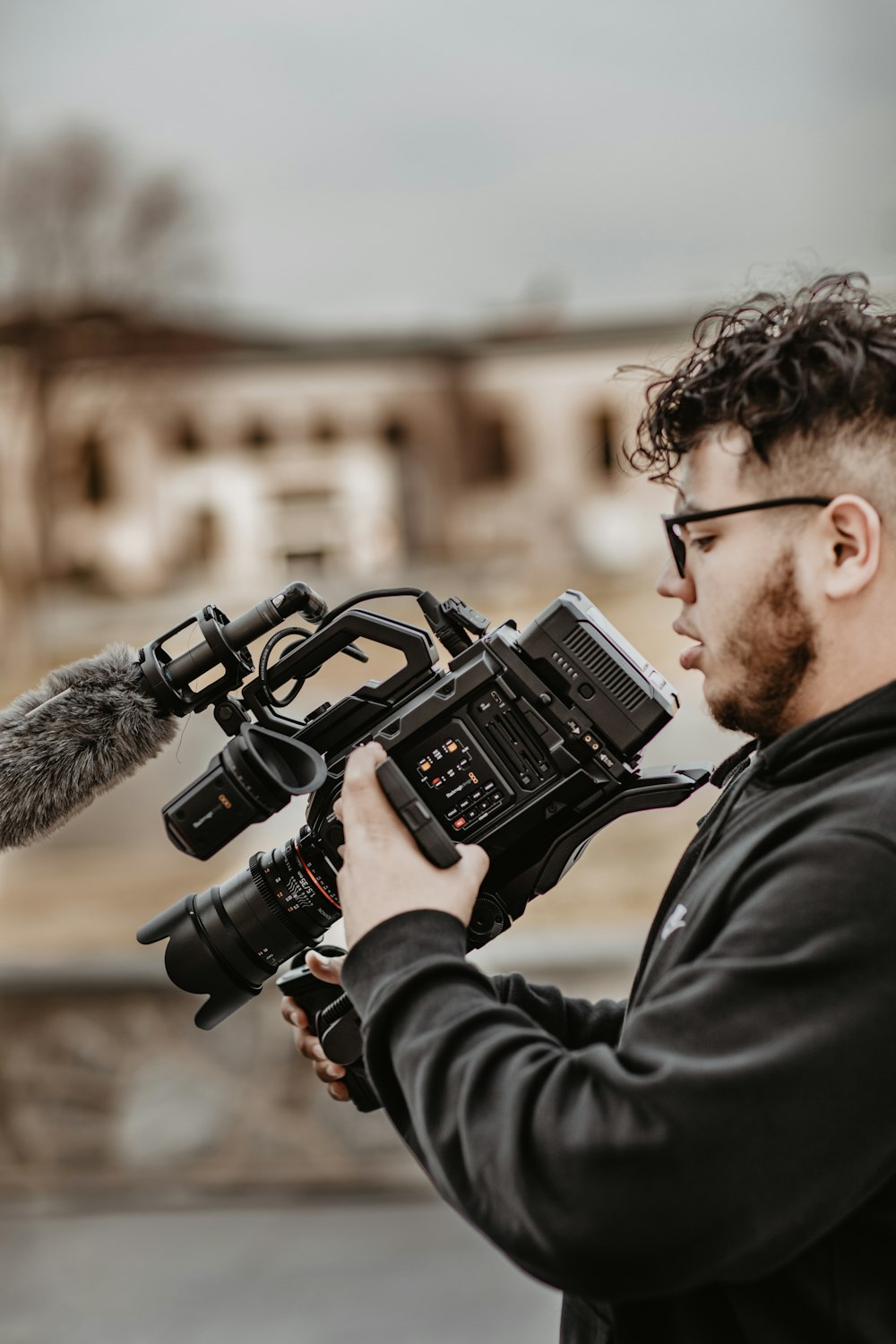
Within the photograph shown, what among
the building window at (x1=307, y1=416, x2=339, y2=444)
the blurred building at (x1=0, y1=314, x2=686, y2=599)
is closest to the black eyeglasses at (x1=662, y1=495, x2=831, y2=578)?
the blurred building at (x1=0, y1=314, x2=686, y2=599)

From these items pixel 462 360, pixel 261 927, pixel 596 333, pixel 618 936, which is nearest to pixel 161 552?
pixel 462 360

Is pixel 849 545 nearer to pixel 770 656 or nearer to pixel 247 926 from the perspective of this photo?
pixel 770 656

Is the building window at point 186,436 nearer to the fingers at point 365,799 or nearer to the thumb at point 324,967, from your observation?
the thumb at point 324,967

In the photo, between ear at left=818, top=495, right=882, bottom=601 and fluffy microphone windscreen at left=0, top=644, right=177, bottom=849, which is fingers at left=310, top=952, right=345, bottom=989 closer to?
fluffy microphone windscreen at left=0, top=644, right=177, bottom=849

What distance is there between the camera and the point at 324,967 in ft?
3.37

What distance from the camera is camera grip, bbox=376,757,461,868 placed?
2.73 ft

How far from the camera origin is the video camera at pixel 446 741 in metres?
0.94

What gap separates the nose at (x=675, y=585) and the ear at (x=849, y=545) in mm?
124

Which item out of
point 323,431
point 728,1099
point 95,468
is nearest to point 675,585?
point 728,1099

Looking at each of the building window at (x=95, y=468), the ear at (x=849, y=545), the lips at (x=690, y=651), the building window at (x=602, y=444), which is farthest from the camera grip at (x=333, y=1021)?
the building window at (x=95, y=468)

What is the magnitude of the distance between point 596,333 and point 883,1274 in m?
7.68

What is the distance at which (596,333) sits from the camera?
7.91m

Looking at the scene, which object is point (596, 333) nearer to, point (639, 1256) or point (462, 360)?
point (462, 360)

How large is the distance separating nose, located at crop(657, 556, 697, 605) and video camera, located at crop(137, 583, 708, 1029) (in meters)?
0.08
